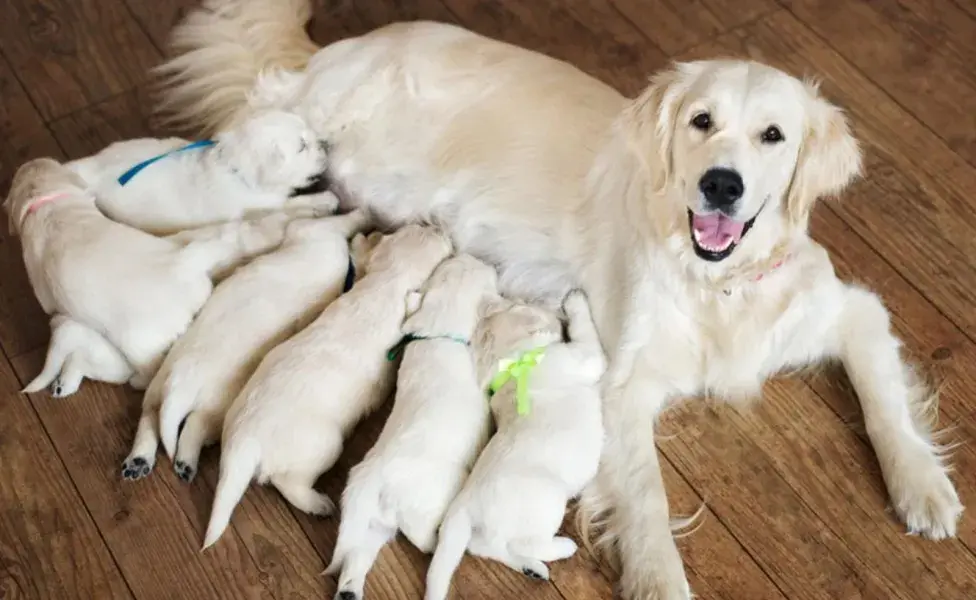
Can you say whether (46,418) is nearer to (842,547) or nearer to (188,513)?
(188,513)

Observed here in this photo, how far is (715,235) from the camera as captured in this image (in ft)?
6.33

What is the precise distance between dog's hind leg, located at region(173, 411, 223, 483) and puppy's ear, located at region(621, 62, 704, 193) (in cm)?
96

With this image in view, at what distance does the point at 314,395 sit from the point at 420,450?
0.24 meters

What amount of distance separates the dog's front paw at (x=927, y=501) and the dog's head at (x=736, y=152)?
0.50 m

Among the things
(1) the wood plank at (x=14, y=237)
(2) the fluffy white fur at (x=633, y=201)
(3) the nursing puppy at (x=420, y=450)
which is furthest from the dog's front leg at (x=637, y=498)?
(1) the wood plank at (x=14, y=237)

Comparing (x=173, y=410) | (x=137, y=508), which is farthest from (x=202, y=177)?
(x=137, y=508)

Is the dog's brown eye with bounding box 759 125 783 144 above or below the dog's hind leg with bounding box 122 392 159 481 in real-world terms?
above

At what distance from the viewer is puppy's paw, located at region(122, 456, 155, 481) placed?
2043mm

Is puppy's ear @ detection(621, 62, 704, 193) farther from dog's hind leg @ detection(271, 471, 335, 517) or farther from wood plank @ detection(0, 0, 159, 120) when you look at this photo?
wood plank @ detection(0, 0, 159, 120)

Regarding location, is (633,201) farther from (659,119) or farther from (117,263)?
(117,263)

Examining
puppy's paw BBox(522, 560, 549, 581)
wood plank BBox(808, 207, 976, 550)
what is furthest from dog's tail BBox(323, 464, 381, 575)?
wood plank BBox(808, 207, 976, 550)

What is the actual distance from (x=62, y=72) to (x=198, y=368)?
4.52 feet

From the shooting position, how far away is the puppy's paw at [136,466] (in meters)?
2.04

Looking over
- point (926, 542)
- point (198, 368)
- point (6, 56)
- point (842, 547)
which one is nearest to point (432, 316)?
point (198, 368)
